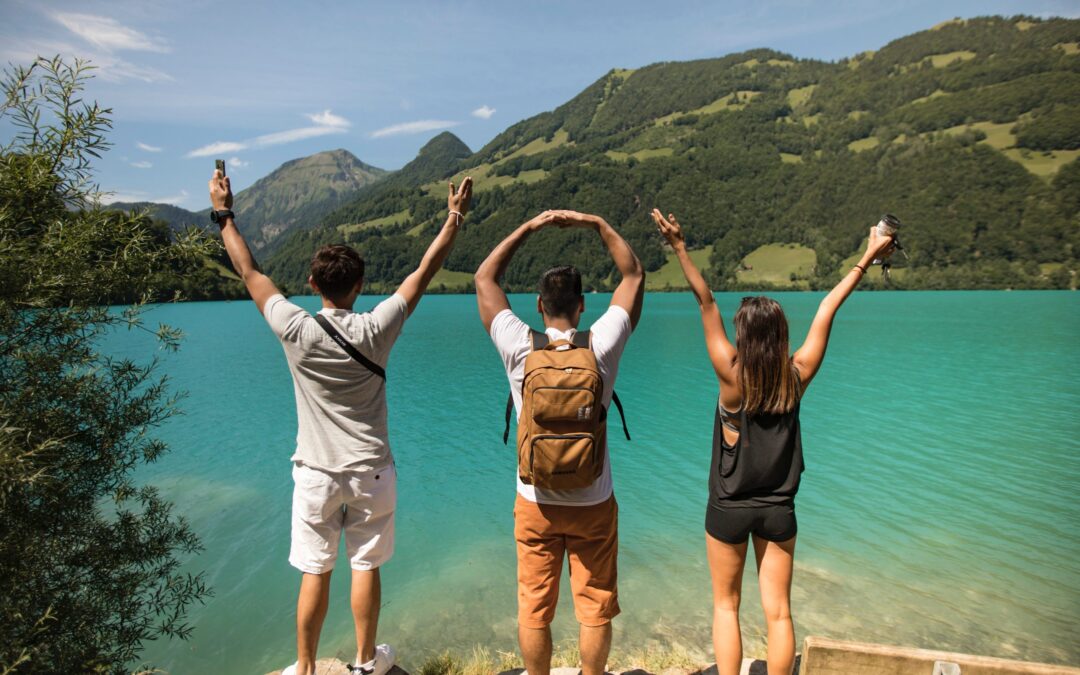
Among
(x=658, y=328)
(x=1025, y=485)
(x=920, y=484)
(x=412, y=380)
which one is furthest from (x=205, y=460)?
(x=658, y=328)

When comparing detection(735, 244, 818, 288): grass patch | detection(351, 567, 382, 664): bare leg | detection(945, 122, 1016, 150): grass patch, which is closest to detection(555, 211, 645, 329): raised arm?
detection(351, 567, 382, 664): bare leg

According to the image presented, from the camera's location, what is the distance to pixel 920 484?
1341 centimetres

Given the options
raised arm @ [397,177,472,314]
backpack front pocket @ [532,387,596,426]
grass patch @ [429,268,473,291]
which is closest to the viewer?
backpack front pocket @ [532,387,596,426]

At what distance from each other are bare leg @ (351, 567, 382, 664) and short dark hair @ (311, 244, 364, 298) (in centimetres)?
178

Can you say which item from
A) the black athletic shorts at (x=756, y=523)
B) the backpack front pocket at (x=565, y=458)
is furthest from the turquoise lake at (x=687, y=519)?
the backpack front pocket at (x=565, y=458)

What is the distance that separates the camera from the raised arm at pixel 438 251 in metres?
3.70

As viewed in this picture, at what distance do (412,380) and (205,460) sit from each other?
13.5 m

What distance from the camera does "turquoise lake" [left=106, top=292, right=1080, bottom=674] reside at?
772cm

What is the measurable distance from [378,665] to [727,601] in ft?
7.78

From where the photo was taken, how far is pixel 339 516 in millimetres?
3520

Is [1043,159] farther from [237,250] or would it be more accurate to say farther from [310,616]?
[310,616]

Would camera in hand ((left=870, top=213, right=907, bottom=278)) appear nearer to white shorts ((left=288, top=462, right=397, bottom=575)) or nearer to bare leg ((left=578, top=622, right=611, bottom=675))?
bare leg ((left=578, top=622, right=611, bottom=675))

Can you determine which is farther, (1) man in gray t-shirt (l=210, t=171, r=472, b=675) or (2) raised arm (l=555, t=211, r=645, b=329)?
(2) raised arm (l=555, t=211, r=645, b=329)

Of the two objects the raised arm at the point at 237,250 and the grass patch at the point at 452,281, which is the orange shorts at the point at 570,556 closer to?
Result: the raised arm at the point at 237,250
